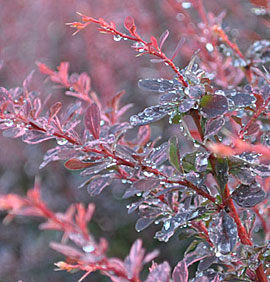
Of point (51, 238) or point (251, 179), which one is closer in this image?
point (251, 179)

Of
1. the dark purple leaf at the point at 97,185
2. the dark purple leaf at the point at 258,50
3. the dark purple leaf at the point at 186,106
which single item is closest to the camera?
the dark purple leaf at the point at 186,106

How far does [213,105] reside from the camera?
0.48m

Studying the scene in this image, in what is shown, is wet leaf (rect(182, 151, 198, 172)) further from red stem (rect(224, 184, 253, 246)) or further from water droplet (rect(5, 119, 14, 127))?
water droplet (rect(5, 119, 14, 127))

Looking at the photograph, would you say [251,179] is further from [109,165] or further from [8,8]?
[8,8]

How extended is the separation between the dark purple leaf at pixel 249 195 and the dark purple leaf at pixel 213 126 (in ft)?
0.29

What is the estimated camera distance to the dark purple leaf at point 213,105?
47cm

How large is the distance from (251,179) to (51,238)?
3.55 ft

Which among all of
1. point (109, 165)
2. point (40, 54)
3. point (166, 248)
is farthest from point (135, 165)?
point (40, 54)

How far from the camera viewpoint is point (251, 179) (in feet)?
1.62

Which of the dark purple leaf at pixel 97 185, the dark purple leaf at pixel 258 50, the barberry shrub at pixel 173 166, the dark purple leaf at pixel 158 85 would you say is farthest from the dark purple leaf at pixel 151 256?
the dark purple leaf at pixel 258 50

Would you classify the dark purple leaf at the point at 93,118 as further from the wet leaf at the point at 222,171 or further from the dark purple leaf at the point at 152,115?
the wet leaf at the point at 222,171

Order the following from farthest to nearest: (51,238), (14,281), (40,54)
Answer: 1. (40,54)
2. (51,238)
3. (14,281)

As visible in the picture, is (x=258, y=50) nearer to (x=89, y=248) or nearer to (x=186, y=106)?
(x=186, y=106)

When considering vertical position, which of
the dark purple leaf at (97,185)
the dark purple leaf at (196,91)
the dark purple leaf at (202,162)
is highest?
the dark purple leaf at (196,91)
